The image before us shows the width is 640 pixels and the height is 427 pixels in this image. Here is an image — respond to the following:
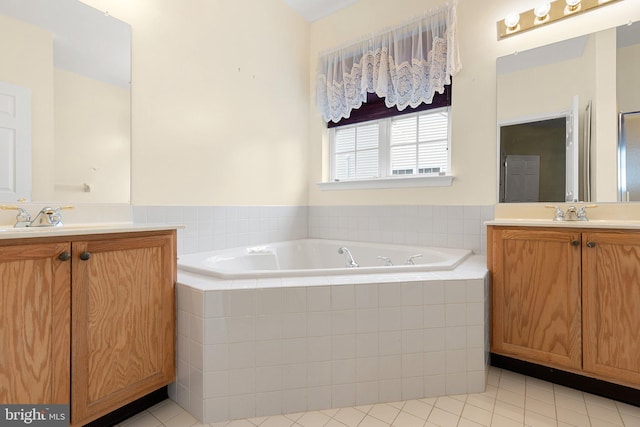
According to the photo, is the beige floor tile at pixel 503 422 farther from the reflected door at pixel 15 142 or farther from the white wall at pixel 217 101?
the reflected door at pixel 15 142

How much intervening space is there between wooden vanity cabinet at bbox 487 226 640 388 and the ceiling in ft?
7.59

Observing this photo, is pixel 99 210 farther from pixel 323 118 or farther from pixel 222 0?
pixel 323 118

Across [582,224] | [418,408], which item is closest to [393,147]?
[582,224]

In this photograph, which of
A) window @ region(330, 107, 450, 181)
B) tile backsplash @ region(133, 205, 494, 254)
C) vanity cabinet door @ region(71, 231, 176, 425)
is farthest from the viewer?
window @ region(330, 107, 450, 181)

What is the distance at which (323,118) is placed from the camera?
298cm

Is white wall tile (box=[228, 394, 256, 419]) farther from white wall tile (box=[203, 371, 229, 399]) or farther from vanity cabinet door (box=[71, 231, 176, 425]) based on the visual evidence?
vanity cabinet door (box=[71, 231, 176, 425])

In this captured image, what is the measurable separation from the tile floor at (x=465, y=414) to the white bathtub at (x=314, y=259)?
0.60 m

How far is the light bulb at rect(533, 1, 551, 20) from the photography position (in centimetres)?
193

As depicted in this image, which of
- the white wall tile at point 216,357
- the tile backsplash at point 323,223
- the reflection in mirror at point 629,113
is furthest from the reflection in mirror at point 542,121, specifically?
the white wall tile at point 216,357

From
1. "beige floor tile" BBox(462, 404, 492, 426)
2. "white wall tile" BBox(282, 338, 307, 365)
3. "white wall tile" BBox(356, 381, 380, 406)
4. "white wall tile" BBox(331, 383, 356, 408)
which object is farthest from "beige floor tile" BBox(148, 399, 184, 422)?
"beige floor tile" BBox(462, 404, 492, 426)

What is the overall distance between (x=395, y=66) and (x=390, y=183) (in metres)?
→ 0.91

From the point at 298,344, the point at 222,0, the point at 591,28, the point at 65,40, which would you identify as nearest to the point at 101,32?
the point at 65,40

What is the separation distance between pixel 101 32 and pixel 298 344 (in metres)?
1.89

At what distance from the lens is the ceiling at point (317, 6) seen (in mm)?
2748
